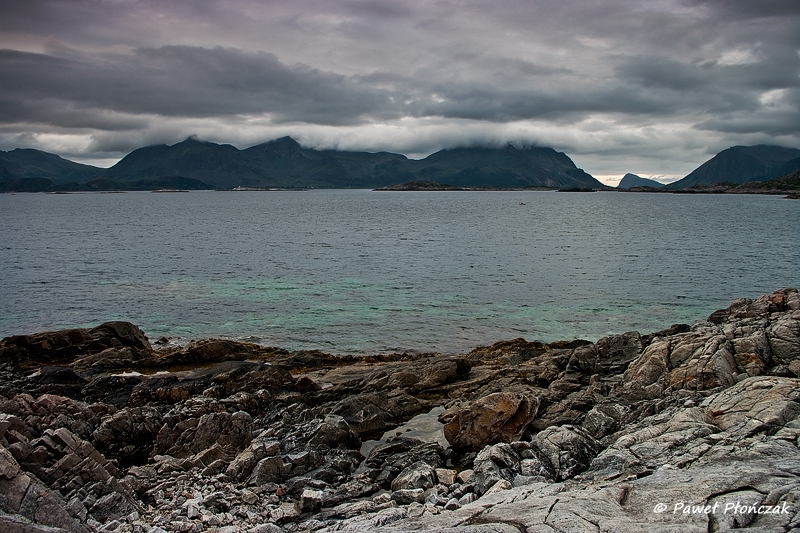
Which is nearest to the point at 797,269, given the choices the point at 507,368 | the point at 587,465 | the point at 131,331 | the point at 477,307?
the point at 477,307

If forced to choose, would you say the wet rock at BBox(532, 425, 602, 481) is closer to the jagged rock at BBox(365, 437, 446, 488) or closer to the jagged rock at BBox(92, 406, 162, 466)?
the jagged rock at BBox(365, 437, 446, 488)

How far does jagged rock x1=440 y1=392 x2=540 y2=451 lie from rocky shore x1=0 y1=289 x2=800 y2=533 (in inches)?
2.4

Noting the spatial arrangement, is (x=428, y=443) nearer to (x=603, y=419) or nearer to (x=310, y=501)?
(x=310, y=501)

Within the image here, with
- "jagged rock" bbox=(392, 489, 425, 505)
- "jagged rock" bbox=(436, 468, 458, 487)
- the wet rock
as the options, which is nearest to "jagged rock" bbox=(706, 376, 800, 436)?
the wet rock

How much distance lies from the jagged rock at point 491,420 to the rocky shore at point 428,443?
0.06 metres

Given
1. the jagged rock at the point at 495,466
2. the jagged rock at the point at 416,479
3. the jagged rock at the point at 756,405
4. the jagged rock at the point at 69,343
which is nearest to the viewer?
the jagged rock at the point at 756,405

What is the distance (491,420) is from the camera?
62.5 ft

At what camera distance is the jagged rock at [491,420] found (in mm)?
18797

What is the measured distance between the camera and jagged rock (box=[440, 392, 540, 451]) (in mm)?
18797

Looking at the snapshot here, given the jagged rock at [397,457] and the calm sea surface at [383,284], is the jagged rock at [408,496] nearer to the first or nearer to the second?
the jagged rock at [397,457]

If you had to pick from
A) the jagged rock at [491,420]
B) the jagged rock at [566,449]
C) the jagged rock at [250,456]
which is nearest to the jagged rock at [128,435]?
the jagged rock at [250,456]

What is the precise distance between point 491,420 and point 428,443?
8.02ft

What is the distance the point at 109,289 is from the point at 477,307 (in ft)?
116

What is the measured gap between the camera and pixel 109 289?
50750 millimetres
